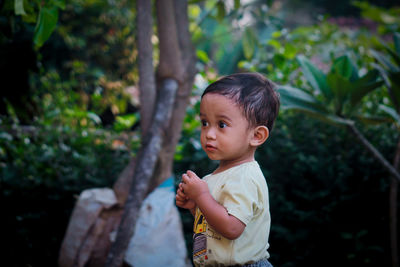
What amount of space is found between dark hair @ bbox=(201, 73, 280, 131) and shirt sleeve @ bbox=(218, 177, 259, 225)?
0.19 m

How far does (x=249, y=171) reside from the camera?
3.47 ft

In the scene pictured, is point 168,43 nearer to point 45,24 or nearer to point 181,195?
point 45,24

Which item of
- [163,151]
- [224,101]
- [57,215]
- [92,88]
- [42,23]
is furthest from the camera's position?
[92,88]

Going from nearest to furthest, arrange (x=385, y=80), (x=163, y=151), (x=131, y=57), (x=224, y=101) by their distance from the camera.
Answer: (x=224, y=101) → (x=385, y=80) → (x=163, y=151) → (x=131, y=57)

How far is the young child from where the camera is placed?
39.4 inches

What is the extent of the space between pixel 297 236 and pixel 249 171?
1.44m

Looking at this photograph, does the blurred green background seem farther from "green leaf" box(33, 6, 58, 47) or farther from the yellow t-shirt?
the yellow t-shirt

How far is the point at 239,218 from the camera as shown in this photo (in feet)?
3.16

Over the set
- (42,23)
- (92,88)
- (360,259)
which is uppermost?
(42,23)

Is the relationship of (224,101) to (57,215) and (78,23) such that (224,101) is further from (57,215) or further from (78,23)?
(78,23)

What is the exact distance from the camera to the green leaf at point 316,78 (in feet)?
6.33

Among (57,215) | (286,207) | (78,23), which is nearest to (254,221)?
(286,207)

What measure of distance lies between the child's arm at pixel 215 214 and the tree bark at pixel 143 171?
104 centimetres

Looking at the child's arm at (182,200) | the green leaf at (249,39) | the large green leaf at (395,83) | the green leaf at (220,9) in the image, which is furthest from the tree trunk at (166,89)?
the large green leaf at (395,83)
